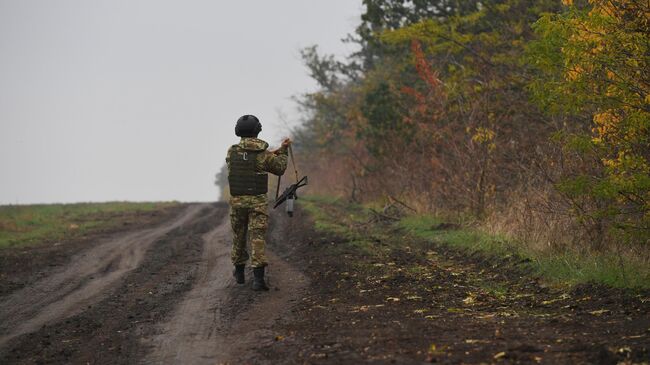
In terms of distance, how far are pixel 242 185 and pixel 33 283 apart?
407cm

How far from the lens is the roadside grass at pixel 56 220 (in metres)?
18.2

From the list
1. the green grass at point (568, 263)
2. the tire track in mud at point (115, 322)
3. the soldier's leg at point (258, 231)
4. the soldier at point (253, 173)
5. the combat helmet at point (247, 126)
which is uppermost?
the combat helmet at point (247, 126)

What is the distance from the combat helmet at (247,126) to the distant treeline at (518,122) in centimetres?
379

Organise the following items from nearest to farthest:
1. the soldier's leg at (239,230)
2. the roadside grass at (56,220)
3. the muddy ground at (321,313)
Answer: the muddy ground at (321,313) < the soldier's leg at (239,230) < the roadside grass at (56,220)

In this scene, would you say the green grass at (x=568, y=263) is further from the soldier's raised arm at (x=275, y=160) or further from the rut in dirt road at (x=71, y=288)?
the rut in dirt road at (x=71, y=288)

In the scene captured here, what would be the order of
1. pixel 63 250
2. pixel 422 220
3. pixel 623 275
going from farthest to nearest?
pixel 422 220, pixel 63 250, pixel 623 275

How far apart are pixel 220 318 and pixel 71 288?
12.6 feet

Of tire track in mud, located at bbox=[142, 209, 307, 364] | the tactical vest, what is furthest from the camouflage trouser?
tire track in mud, located at bbox=[142, 209, 307, 364]

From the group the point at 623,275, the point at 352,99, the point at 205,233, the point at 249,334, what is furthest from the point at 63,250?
the point at 352,99

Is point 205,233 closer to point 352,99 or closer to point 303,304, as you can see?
point 303,304

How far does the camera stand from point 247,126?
31.1ft

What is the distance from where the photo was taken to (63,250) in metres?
15.2

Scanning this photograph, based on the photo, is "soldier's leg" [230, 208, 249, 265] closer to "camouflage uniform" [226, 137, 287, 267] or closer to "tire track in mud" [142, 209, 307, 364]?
"camouflage uniform" [226, 137, 287, 267]

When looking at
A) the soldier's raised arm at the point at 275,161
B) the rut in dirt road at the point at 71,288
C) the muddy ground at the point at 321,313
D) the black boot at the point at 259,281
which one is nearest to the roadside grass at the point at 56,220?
the rut in dirt road at the point at 71,288
